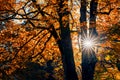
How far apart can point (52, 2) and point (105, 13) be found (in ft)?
8.93

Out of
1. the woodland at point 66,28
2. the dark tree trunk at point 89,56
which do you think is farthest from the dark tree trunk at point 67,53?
the dark tree trunk at point 89,56

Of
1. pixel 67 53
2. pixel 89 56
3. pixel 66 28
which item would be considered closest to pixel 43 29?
pixel 66 28

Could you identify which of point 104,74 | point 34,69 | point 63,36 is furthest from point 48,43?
point 34,69

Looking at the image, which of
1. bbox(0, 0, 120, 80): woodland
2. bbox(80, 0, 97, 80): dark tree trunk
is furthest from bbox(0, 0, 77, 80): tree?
bbox(80, 0, 97, 80): dark tree trunk

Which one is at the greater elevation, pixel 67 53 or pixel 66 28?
pixel 66 28

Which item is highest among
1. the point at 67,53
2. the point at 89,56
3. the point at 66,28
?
the point at 66,28

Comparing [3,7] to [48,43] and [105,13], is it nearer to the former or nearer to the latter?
[48,43]

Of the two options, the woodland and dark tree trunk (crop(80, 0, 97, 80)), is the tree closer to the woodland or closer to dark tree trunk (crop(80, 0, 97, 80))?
the woodland

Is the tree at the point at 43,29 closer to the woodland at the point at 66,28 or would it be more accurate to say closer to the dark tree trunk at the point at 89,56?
the woodland at the point at 66,28

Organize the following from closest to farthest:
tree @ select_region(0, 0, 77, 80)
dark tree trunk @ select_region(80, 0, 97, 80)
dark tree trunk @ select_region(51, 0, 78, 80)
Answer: tree @ select_region(0, 0, 77, 80) < dark tree trunk @ select_region(80, 0, 97, 80) < dark tree trunk @ select_region(51, 0, 78, 80)

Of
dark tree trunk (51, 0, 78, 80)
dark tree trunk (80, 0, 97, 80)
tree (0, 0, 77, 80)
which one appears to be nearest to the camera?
tree (0, 0, 77, 80)

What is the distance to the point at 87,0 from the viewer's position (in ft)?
48.9

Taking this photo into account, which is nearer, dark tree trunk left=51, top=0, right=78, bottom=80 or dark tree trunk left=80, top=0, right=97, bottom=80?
dark tree trunk left=80, top=0, right=97, bottom=80

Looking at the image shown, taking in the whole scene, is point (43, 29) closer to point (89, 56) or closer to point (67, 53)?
point (67, 53)
